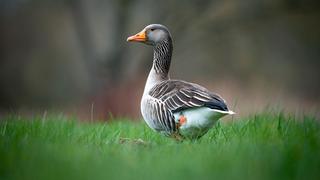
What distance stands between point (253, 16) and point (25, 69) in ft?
28.7

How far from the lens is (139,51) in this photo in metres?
19.7

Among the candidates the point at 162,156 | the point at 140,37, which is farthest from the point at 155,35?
→ the point at 162,156

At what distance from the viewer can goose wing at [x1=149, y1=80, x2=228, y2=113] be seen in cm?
605

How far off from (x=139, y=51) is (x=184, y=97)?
44.3ft

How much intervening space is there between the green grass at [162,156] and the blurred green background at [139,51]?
9645mm

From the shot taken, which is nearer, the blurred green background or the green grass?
the green grass

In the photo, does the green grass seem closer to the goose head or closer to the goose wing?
the goose wing

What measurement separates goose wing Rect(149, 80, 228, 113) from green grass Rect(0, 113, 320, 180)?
387 millimetres

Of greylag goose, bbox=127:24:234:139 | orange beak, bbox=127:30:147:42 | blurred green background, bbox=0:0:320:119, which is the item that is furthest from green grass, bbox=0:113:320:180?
blurred green background, bbox=0:0:320:119

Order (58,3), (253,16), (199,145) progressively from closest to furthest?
(199,145) → (253,16) → (58,3)

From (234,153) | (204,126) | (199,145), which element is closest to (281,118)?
(204,126)

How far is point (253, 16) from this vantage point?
17594 millimetres

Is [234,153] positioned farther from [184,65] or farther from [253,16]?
[184,65]

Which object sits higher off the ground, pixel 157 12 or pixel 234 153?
pixel 157 12
